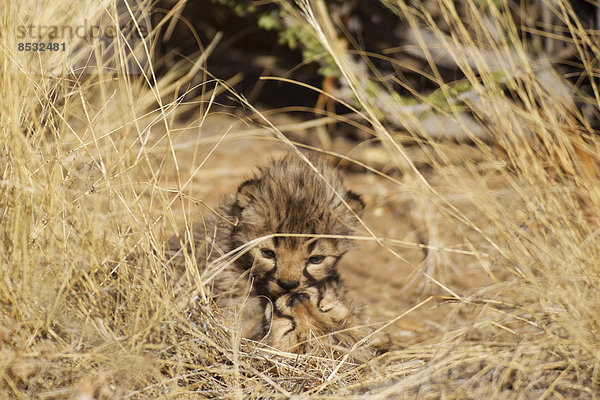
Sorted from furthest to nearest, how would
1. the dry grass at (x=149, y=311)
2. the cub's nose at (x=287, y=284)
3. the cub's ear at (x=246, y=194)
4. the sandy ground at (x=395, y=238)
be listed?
1. the sandy ground at (x=395, y=238)
2. the cub's ear at (x=246, y=194)
3. the cub's nose at (x=287, y=284)
4. the dry grass at (x=149, y=311)

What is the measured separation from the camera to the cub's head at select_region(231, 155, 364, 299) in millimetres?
3154

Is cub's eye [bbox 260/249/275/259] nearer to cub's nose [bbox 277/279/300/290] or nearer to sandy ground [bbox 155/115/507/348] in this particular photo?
cub's nose [bbox 277/279/300/290]

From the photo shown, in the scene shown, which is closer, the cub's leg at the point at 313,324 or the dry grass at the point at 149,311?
the dry grass at the point at 149,311

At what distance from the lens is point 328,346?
321 cm

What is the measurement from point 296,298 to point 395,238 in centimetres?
246

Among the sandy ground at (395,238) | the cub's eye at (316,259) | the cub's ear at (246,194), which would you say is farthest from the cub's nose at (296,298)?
the sandy ground at (395,238)

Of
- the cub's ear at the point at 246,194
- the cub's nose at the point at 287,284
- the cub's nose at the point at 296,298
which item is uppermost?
the cub's ear at the point at 246,194

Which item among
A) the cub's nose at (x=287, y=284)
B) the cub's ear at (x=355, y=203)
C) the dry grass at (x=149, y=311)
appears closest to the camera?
the dry grass at (x=149, y=311)

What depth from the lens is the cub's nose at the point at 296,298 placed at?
10.5 ft

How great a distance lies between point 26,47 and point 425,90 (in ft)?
14.5

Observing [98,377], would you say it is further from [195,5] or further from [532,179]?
[195,5]

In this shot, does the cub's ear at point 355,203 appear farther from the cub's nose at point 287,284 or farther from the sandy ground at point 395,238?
the cub's nose at point 287,284

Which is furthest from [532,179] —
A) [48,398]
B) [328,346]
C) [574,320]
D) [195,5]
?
[195,5]

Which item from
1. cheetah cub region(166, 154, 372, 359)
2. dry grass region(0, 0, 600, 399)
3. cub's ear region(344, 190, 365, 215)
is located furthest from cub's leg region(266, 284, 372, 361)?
cub's ear region(344, 190, 365, 215)
